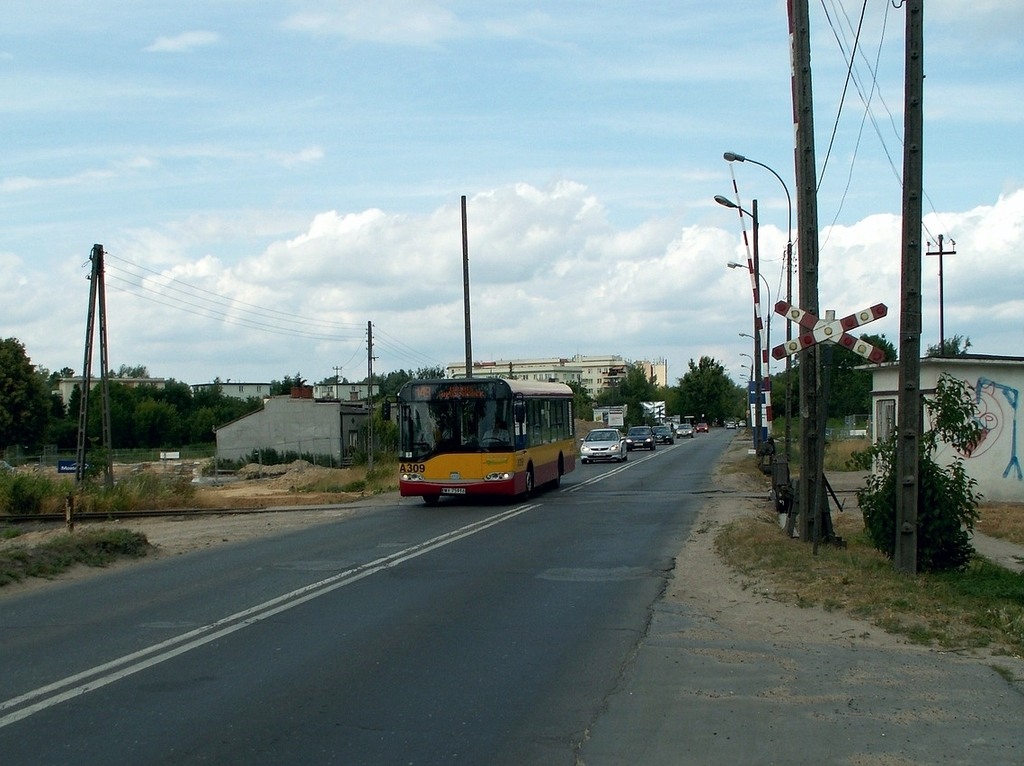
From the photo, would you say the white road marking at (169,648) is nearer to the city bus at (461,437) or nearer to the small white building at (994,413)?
the city bus at (461,437)

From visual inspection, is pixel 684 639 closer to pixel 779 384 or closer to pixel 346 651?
pixel 346 651

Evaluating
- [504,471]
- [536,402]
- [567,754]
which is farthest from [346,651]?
[536,402]

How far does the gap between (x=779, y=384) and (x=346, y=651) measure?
309 ft

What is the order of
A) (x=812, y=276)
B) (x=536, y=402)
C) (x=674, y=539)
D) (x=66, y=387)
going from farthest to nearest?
1. (x=66, y=387)
2. (x=536, y=402)
3. (x=674, y=539)
4. (x=812, y=276)

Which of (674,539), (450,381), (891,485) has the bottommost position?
(674,539)

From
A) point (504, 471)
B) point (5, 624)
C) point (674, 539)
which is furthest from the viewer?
point (504, 471)

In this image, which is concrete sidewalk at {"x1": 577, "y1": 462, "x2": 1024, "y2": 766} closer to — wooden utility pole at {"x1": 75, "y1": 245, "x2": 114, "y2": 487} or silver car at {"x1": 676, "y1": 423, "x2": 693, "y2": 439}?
wooden utility pole at {"x1": 75, "y1": 245, "x2": 114, "y2": 487}

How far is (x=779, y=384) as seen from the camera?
99188 mm

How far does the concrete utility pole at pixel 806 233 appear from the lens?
14.3 m

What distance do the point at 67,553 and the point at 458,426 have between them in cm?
1085

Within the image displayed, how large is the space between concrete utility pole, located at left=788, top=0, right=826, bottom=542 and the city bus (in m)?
10.5

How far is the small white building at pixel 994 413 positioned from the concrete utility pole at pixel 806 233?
990cm

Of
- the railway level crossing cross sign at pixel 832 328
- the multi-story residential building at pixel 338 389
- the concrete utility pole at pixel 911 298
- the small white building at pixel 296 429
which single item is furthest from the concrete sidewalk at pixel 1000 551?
the multi-story residential building at pixel 338 389

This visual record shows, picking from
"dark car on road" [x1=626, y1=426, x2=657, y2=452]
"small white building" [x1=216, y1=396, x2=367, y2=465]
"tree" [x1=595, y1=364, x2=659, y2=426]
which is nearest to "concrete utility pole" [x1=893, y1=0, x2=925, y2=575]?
"dark car on road" [x1=626, y1=426, x2=657, y2=452]
